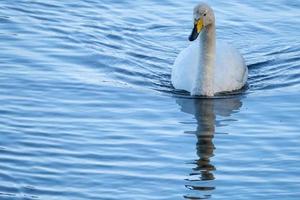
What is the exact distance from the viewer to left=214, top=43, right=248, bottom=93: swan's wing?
1537 centimetres

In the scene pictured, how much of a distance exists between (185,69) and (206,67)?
35cm

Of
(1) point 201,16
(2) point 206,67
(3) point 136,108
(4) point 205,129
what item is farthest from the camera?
(2) point 206,67

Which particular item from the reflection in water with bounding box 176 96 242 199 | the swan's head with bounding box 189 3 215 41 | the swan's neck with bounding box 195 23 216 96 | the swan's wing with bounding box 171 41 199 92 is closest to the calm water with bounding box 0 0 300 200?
the reflection in water with bounding box 176 96 242 199

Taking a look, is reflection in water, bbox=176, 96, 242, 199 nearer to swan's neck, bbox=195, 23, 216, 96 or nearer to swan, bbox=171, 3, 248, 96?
swan, bbox=171, 3, 248, 96

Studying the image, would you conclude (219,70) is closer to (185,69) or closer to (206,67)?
(206,67)

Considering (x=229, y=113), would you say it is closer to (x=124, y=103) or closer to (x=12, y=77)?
(x=124, y=103)

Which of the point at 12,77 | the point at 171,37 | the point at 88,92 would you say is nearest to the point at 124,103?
the point at 88,92

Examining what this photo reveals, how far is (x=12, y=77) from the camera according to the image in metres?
15.1

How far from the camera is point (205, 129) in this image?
44.3 feet

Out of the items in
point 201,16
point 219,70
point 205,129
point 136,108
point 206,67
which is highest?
point 201,16

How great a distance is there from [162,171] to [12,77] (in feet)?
13.5

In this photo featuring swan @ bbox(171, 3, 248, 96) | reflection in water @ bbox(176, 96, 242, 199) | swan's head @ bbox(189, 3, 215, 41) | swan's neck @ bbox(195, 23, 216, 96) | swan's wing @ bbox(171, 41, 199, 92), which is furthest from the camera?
swan's wing @ bbox(171, 41, 199, 92)

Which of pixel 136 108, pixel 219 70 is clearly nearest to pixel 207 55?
pixel 219 70

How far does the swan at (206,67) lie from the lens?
1505cm
